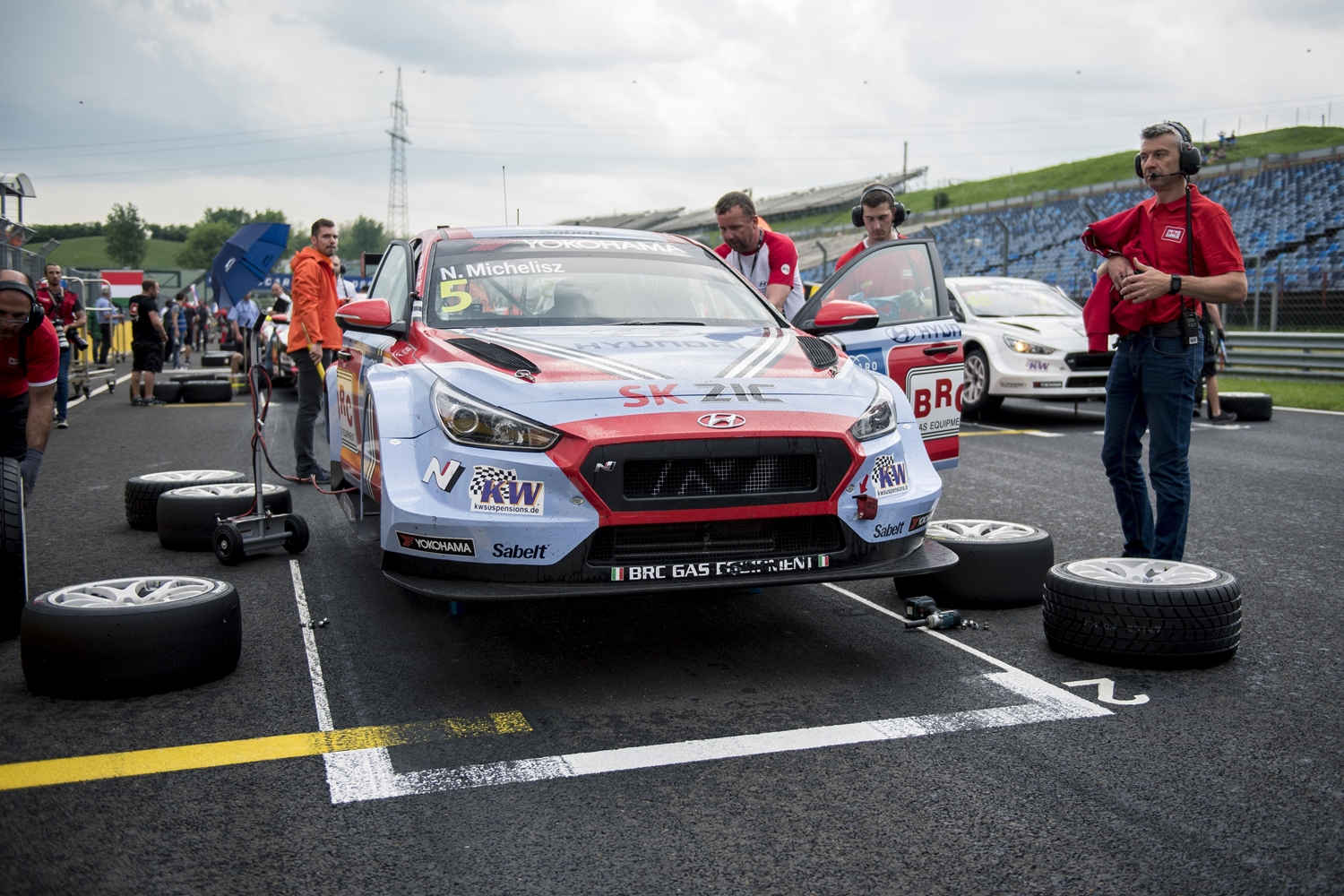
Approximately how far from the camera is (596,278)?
518 centimetres

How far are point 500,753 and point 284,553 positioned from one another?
133 inches

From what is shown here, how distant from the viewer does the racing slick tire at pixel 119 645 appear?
3.64 meters

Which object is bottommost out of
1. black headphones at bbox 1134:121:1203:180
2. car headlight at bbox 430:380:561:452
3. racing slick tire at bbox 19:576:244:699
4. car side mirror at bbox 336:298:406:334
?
racing slick tire at bbox 19:576:244:699

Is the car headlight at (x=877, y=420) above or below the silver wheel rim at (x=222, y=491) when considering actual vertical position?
above

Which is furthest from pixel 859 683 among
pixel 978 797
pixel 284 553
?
pixel 284 553

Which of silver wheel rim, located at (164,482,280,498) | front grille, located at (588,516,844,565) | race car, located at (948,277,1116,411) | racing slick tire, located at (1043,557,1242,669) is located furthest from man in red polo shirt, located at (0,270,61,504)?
race car, located at (948,277,1116,411)

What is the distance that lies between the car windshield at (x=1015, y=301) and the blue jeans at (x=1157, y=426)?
28.3 feet

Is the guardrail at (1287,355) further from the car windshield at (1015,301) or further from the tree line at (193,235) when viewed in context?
the tree line at (193,235)

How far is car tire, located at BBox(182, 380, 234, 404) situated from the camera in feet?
52.1

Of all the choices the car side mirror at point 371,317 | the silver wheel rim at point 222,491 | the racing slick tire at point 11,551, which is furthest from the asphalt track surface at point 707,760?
the car side mirror at point 371,317

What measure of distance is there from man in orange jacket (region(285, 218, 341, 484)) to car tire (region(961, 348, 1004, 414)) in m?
7.40

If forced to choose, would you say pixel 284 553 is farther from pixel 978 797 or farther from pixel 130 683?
pixel 978 797

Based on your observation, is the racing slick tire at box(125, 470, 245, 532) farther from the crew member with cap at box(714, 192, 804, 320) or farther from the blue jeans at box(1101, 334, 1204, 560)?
the blue jeans at box(1101, 334, 1204, 560)

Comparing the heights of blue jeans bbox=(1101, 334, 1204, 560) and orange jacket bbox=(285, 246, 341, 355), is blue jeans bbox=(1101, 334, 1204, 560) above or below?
below
